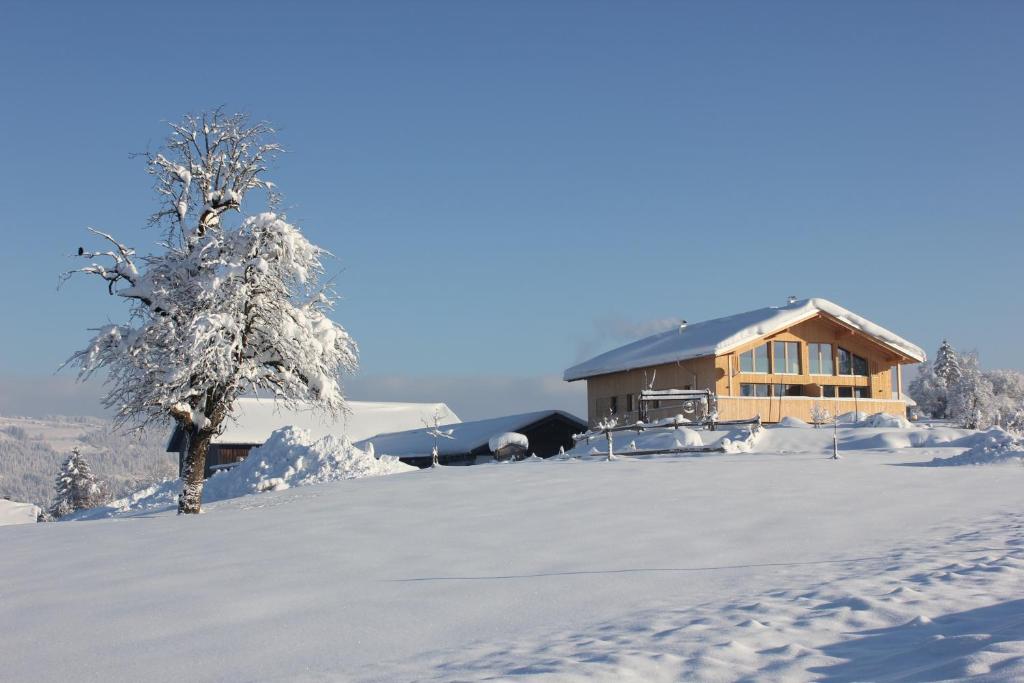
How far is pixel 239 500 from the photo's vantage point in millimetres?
22734

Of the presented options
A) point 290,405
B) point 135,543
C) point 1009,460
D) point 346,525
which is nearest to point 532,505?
point 346,525

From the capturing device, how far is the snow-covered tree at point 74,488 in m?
74.4

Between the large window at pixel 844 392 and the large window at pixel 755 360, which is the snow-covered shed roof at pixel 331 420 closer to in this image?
the large window at pixel 755 360

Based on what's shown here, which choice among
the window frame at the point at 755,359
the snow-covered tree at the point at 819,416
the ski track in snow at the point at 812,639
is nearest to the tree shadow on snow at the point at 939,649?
the ski track in snow at the point at 812,639

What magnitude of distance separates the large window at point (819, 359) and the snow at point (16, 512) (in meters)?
37.5

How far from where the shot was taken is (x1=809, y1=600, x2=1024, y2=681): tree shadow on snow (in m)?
5.88

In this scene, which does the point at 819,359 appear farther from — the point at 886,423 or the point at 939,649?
the point at 939,649

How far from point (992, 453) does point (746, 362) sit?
17660 millimetres

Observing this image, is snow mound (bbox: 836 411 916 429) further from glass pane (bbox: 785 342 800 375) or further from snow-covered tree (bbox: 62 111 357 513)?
snow-covered tree (bbox: 62 111 357 513)

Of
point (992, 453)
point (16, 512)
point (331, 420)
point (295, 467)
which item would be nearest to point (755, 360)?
point (992, 453)

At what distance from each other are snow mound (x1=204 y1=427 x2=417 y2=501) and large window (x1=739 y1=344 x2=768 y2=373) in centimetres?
1606

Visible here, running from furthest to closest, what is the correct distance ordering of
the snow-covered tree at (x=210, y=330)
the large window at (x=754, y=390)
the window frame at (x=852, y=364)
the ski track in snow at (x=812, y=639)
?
the window frame at (x=852, y=364)
the large window at (x=754, y=390)
the snow-covered tree at (x=210, y=330)
the ski track in snow at (x=812, y=639)

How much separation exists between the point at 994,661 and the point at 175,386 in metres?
17.6

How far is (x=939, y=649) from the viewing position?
6.61 m
